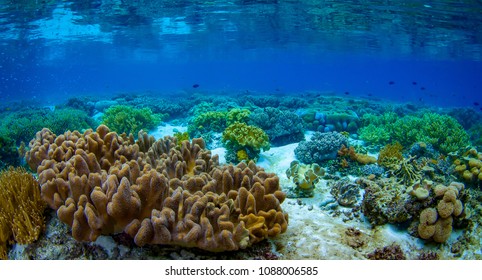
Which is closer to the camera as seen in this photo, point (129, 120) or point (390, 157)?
point (390, 157)

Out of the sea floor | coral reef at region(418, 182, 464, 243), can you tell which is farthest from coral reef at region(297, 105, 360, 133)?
coral reef at region(418, 182, 464, 243)

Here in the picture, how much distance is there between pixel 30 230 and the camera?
381cm

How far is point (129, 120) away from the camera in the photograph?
1290 centimetres

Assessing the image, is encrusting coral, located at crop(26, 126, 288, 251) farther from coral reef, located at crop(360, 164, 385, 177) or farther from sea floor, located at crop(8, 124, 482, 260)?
coral reef, located at crop(360, 164, 385, 177)

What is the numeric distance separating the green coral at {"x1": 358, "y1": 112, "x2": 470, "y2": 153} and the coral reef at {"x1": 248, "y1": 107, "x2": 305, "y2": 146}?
2853 millimetres

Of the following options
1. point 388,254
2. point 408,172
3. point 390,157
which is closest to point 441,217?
point 388,254

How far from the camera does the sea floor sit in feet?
12.5

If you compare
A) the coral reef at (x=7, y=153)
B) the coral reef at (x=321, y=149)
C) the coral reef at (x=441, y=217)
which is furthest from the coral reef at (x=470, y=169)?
the coral reef at (x=7, y=153)

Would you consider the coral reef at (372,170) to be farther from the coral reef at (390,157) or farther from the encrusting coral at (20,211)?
the encrusting coral at (20,211)

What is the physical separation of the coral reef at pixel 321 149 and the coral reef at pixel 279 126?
2.77 meters

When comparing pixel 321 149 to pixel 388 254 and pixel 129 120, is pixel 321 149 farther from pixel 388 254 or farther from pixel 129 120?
pixel 129 120

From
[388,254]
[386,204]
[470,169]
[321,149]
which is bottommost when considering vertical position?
[321,149]

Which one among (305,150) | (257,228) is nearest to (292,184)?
(305,150)

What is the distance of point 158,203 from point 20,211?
1.97 metres
